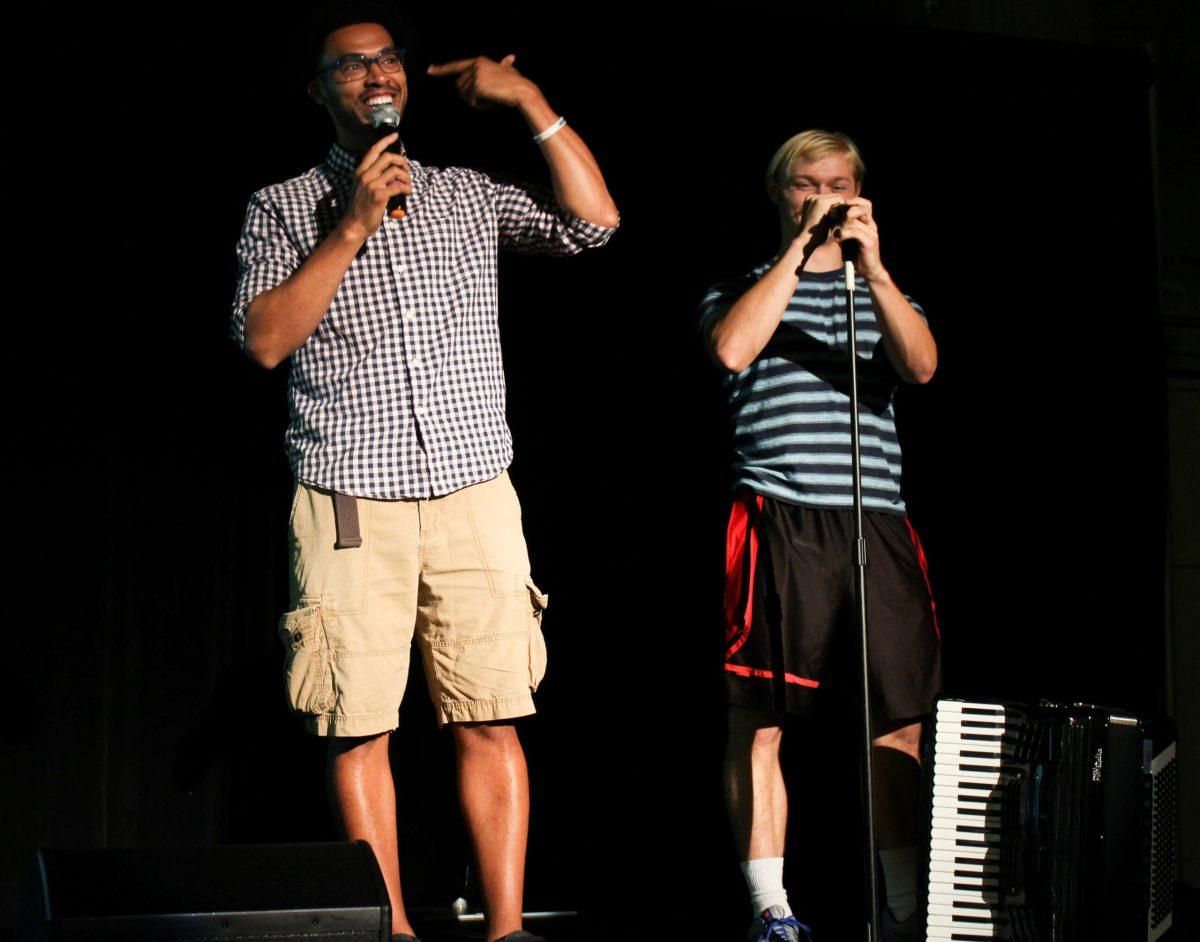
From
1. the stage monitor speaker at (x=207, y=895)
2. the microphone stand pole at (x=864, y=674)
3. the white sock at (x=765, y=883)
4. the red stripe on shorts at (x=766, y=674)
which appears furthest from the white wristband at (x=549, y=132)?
the white sock at (x=765, y=883)

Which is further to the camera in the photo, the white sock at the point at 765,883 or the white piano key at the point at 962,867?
the white sock at the point at 765,883

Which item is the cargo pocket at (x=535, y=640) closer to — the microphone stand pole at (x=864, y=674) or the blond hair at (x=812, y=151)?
the microphone stand pole at (x=864, y=674)

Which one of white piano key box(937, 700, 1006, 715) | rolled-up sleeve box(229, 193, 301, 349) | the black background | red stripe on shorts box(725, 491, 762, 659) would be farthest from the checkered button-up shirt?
white piano key box(937, 700, 1006, 715)

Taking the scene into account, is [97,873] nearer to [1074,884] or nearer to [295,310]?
[295,310]

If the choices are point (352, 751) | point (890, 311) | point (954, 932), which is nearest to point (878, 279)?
point (890, 311)

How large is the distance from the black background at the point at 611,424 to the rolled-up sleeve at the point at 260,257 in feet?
2.54

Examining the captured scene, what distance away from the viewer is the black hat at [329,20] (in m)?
2.58

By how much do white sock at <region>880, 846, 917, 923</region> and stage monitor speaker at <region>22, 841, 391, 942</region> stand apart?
1104mm

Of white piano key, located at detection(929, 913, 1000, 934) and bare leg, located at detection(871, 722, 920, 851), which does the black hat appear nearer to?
bare leg, located at detection(871, 722, 920, 851)

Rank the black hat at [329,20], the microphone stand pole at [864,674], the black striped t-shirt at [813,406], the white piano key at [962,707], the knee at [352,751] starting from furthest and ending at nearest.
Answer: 1. the black striped t-shirt at [813,406]
2. the black hat at [329,20]
3. the white piano key at [962,707]
4. the knee at [352,751]
5. the microphone stand pole at [864,674]

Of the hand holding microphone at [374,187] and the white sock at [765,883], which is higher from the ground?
the hand holding microphone at [374,187]

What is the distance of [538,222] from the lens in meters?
2.62

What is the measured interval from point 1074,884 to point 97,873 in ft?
5.22

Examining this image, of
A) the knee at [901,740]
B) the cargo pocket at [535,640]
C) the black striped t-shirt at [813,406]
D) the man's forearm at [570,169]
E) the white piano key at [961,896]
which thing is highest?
the man's forearm at [570,169]
